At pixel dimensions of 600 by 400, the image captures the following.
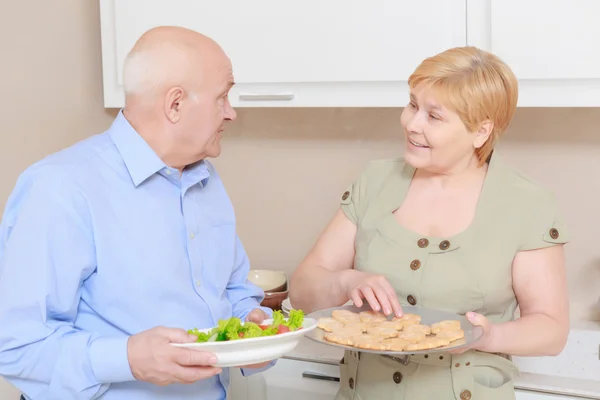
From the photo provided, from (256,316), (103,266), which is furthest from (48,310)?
(256,316)

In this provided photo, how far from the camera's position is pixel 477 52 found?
5.57 ft

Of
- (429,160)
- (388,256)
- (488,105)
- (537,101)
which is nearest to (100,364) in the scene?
(388,256)

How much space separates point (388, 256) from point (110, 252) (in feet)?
1.97

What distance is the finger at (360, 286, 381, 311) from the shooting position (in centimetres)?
159

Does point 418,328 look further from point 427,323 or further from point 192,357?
point 192,357

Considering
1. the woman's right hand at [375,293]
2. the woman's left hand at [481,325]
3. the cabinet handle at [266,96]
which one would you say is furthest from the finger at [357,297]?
the cabinet handle at [266,96]

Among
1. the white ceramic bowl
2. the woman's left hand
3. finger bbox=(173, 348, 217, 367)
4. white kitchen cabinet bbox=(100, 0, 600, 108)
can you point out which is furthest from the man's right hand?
the white ceramic bowl

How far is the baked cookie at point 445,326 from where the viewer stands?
152 cm

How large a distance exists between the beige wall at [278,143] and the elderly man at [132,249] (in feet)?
3.21

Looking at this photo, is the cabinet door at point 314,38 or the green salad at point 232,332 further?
the cabinet door at point 314,38

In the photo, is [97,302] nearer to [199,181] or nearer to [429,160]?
[199,181]

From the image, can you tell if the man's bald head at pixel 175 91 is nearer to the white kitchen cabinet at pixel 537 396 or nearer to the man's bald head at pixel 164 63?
the man's bald head at pixel 164 63

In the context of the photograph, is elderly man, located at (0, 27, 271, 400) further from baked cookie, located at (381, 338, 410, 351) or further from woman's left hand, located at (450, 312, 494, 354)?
woman's left hand, located at (450, 312, 494, 354)

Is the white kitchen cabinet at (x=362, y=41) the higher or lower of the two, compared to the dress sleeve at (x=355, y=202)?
higher
